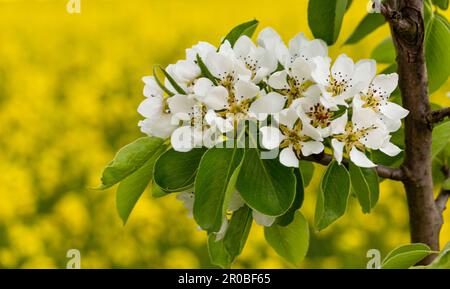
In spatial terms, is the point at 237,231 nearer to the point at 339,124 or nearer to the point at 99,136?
the point at 339,124

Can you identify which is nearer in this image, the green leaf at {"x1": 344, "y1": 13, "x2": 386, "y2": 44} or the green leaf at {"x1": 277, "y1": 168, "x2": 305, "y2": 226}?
the green leaf at {"x1": 277, "y1": 168, "x2": 305, "y2": 226}

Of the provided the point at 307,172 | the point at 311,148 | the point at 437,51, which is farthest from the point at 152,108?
the point at 437,51

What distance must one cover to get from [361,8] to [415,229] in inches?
86.4

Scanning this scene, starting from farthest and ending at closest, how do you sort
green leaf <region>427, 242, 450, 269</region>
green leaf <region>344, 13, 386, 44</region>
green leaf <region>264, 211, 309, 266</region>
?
green leaf <region>344, 13, 386, 44</region> → green leaf <region>264, 211, 309, 266</region> → green leaf <region>427, 242, 450, 269</region>

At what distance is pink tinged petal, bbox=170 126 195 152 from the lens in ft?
2.57

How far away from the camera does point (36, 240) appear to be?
2205 millimetres

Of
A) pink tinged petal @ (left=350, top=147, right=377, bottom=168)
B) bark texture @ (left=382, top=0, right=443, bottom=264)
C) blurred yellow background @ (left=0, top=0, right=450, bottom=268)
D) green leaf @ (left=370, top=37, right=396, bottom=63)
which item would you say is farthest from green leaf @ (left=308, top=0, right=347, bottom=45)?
blurred yellow background @ (left=0, top=0, right=450, bottom=268)

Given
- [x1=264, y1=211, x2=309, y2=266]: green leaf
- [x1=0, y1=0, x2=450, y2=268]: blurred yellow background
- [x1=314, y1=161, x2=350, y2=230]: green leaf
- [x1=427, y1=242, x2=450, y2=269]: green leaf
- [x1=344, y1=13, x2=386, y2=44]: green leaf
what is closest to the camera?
[x1=427, y1=242, x2=450, y2=269]: green leaf

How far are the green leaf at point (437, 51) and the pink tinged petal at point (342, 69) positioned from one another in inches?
7.9

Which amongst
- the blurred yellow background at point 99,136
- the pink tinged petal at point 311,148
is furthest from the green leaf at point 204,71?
the blurred yellow background at point 99,136

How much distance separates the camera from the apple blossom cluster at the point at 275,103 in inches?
30.6

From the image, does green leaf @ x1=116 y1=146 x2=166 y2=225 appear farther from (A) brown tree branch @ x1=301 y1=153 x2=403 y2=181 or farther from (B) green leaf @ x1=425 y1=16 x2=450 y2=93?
(B) green leaf @ x1=425 y1=16 x2=450 y2=93

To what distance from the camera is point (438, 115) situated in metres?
0.89

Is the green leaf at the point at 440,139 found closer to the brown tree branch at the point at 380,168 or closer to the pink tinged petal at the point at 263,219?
the brown tree branch at the point at 380,168
